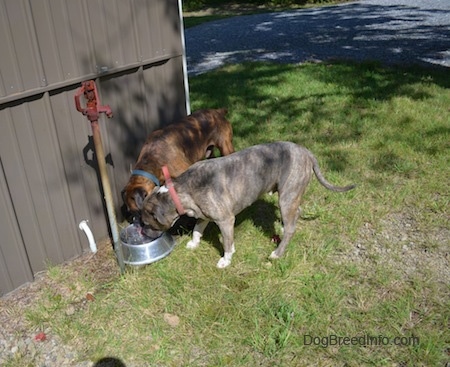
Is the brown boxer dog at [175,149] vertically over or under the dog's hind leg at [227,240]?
over

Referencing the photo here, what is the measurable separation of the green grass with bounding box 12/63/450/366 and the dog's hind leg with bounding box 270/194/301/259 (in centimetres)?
10

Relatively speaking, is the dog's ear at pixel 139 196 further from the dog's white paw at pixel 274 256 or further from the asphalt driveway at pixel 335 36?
the asphalt driveway at pixel 335 36

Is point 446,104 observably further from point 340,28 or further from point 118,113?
point 340,28

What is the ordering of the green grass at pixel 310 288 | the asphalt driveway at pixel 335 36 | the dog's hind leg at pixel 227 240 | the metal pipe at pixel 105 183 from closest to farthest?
the green grass at pixel 310 288, the metal pipe at pixel 105 183, the dog's hind leg at pixel 227 240, the asphalt driveway at pixel 335 36

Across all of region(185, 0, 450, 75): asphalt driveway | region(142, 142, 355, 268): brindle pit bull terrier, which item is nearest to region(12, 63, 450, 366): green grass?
region(142, 142, 355, 268): brindle pit bull terrier

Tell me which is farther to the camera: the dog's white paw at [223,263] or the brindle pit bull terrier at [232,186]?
the dog's white paw at [223,263]

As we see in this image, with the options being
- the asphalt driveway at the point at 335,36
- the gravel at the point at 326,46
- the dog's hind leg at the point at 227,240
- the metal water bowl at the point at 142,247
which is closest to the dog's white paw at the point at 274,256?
the dog's hind leg at the point at 227,240

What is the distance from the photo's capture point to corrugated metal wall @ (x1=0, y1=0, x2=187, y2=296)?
3783mm

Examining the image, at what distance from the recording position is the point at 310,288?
13.3 feet

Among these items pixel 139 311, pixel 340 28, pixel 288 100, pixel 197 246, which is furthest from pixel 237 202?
pixel 340 28

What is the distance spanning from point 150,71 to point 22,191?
2.04 metres

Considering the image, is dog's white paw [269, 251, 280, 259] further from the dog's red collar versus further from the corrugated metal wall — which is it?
the corrugated metal wall

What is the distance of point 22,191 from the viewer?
4027 mm

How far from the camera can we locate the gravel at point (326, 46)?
3786 mm
